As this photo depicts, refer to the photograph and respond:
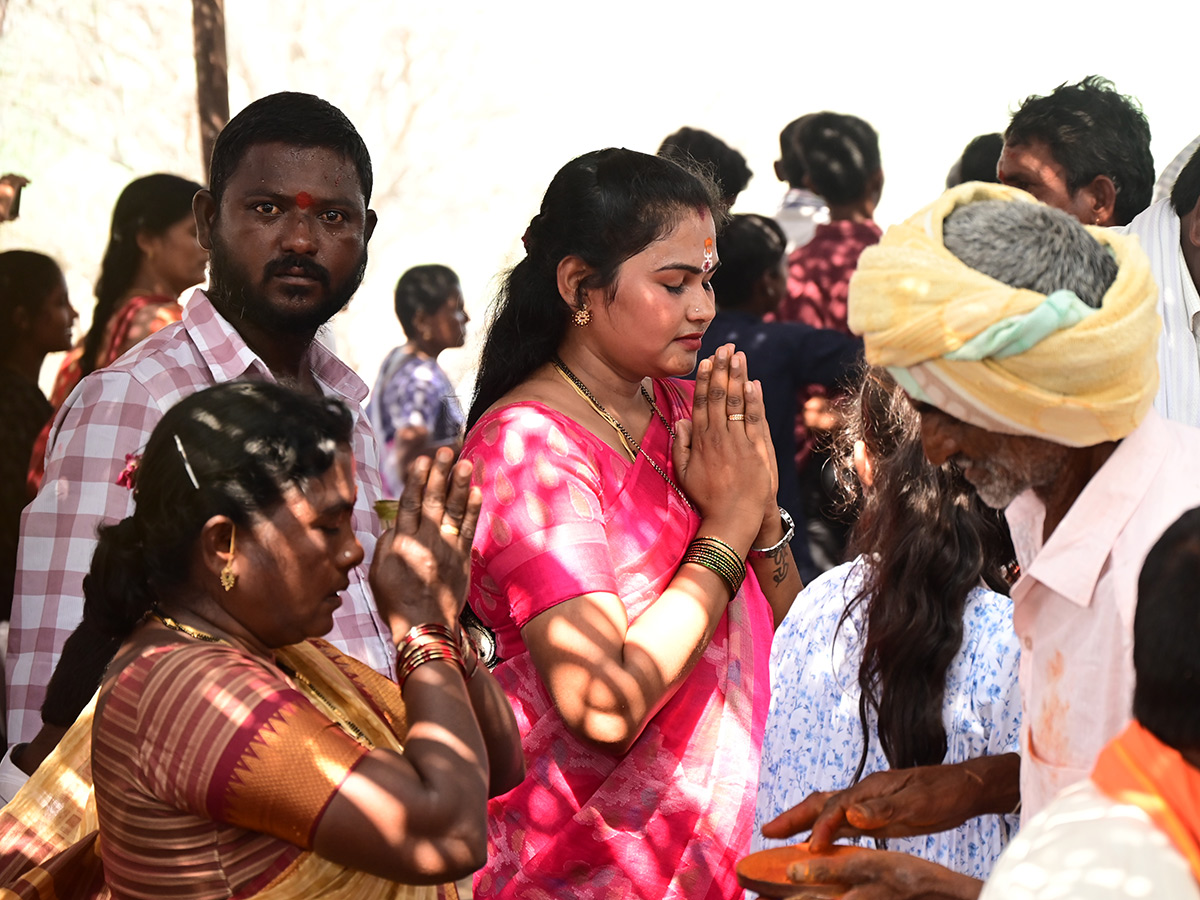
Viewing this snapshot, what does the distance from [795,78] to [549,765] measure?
7797 mm

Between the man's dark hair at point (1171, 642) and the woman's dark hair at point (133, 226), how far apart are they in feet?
13.1

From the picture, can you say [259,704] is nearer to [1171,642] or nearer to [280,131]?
[1171,642]

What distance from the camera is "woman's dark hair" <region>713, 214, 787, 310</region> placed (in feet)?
15.6

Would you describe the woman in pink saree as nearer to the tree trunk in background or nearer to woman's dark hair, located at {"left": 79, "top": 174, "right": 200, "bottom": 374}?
woman's dark hair, located at {"left": 79, "top": 174, "right": 200, "bottom": 374}

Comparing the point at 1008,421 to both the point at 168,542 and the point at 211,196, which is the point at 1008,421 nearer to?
the point at 168,542

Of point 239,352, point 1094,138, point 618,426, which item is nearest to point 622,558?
point 618,426

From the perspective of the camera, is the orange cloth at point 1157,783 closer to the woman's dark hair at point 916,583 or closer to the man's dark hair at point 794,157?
the woman's dark hair at point 916,583

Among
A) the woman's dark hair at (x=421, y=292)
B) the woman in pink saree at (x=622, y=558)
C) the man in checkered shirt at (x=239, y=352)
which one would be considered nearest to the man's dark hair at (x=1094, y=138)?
the woman in pink saree at (x=622, y=558)

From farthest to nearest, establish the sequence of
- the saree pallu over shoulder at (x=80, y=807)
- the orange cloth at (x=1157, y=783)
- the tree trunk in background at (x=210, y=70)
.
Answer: the tree trunk in background at (x=210, y=70), the saree pallu over shoulder at (x=80, y=807), the orange cloth at (x=1157, y=783)

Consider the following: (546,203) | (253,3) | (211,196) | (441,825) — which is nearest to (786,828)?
(441,825)

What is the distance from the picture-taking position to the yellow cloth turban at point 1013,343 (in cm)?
170

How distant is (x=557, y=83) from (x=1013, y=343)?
324 inches

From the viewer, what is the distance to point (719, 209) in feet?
9.82

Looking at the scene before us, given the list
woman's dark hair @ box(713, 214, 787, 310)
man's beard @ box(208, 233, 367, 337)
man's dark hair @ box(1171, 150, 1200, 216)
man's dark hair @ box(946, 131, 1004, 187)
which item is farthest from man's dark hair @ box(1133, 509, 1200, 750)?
man's dark hair @ box(946, 131, 1004, 187)
